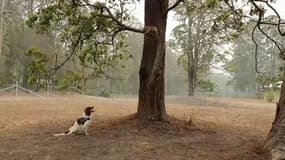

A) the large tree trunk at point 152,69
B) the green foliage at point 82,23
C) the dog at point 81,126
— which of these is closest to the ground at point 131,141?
the dog at point 81,126

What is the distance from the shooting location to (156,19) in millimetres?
11406

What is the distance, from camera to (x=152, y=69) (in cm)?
1080

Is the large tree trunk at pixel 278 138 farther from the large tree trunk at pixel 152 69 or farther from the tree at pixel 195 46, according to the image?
the tree at pixel 195 46

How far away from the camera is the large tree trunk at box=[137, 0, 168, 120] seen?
1096cm

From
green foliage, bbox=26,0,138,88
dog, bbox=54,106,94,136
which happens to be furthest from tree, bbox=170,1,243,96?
dog, bbox=54,106,94,136

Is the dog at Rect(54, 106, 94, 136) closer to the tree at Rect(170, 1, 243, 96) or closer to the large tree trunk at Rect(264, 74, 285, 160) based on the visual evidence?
the large tree trunk at Rect(264, 74, 285, 160)

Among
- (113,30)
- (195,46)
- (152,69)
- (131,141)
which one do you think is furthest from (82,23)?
(195,46)

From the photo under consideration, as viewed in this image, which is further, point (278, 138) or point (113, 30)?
point (113, 30)

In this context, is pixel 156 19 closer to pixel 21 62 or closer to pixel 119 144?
pixel 119 144

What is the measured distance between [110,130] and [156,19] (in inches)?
134

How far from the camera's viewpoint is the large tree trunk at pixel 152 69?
1096 cm

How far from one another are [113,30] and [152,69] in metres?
1.73

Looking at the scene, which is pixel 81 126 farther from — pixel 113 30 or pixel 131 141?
pixel 113 30

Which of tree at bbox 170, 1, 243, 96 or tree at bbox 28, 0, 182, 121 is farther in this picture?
tree at bbox 170, 1, 243, 96
